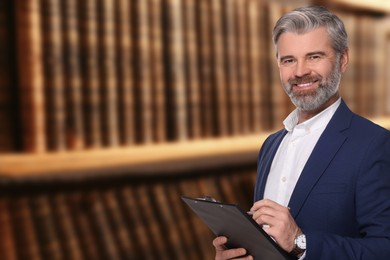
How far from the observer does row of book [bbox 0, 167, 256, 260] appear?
1.69 m

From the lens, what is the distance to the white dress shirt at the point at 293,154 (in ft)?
3.14

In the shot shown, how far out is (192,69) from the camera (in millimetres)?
2027

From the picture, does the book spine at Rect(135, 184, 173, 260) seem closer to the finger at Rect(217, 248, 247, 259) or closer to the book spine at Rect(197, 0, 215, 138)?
the book spine at Rect(197, 0, 215, 138)

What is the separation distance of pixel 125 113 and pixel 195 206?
3.10 feet

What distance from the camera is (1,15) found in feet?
5.30

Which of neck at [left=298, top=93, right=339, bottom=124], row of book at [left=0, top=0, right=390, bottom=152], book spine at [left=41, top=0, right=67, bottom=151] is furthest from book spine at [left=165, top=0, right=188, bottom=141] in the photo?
neck at [left=298, top=93, right=339, bottom=124]

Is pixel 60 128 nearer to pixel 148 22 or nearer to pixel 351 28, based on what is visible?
pixel 148 22

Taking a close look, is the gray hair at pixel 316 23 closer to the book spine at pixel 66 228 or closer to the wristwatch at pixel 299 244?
the wristwatch at pixel 299 244

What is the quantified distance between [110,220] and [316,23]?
111cm

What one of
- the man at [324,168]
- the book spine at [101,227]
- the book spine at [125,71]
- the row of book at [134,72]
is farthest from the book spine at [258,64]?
the man at [324,168]

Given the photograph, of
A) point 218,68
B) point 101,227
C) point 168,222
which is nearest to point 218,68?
point 218,68

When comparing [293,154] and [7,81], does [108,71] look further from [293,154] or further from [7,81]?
[293,154]

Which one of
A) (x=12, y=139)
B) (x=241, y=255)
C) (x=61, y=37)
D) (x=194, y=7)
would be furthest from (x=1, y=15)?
(x=241, y=255)

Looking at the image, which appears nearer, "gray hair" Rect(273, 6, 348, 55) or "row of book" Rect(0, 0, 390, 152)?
"gray hair" Rect(273, 6, 348, 55)
